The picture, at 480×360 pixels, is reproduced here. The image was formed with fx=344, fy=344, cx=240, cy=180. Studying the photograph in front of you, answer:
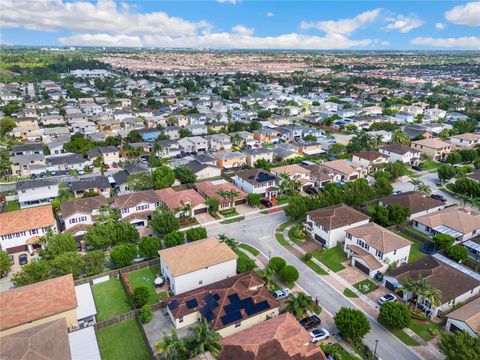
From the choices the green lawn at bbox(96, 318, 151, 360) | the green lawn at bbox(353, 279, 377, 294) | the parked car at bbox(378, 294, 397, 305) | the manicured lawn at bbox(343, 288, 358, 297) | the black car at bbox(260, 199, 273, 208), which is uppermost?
the parked car at bbox(378, 294, 397, 305)

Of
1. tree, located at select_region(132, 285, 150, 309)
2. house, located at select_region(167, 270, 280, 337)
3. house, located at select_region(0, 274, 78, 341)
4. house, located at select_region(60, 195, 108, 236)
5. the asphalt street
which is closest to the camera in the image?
house, located at select_region(0, 274, 78, 341)

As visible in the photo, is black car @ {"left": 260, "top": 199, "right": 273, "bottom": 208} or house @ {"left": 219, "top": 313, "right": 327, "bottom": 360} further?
black car @ {"left": 260, "top": 199, "right": 273, "bottom": 208}

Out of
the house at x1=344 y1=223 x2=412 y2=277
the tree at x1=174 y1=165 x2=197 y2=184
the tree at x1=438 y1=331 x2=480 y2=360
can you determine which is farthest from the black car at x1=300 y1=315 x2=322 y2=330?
the tree at x1=174 y1=165 x2=197 y2=184

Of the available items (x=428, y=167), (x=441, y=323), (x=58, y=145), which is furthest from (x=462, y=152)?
(x=58, y=145)

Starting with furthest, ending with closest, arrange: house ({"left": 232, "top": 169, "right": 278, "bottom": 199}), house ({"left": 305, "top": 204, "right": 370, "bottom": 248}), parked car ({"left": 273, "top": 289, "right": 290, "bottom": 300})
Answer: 1. house ({"left": 232, "top": 169, "right": 278, "bottom": 199})
2. house ({"left": 305, "top": 204, "right": 370, "bottom": 248})
3. parked car ({"left": 273, "top": 289, "right": 290, "bottom": 300})

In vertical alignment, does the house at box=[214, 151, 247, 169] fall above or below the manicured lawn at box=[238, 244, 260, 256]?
above

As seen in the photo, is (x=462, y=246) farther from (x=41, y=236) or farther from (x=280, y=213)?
(x=41, y=236)

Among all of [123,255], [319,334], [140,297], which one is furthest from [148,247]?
[319,334]

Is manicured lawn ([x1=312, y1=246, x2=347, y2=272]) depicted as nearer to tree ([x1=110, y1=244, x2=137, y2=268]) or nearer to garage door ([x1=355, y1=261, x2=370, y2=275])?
garage door ([x1=355, y1=261, x2=370, y2=275])
